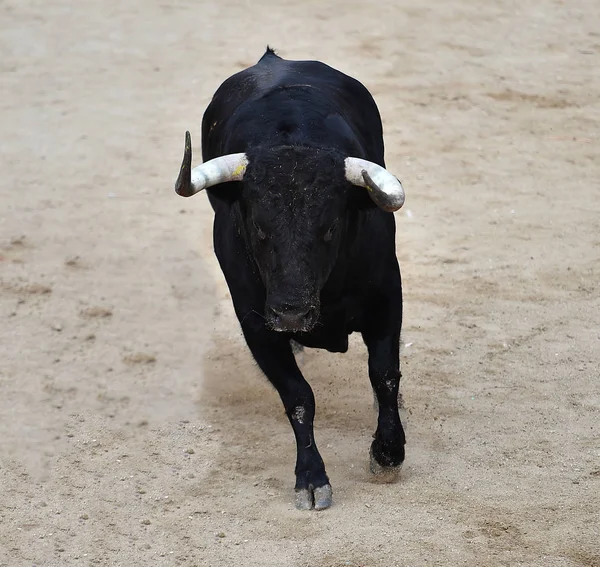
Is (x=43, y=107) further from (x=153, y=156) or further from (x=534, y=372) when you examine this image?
(x=534, y=372)

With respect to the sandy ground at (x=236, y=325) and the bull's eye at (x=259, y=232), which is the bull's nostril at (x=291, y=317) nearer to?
the bull's eye at (x=259, y=232)

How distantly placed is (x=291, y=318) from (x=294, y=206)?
414 mm

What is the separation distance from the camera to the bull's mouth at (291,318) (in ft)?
13.6

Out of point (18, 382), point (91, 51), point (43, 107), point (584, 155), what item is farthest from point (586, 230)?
point (91, 51)

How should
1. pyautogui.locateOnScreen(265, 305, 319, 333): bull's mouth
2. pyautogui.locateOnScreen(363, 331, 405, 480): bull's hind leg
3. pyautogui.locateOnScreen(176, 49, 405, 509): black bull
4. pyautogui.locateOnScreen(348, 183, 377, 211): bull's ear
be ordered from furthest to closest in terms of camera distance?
pyautogui.locateOnScreen(363, 331, 405, 480): bull's hind leg → pyautogui.locateOnScreen(348, 183, 377, 211): bull's ear → pyautogui.locateOnScreen(176, 49, 405, 509): black bull → pyautogui.locateOnScreen(265, 305, 319, 333): bull's mouth

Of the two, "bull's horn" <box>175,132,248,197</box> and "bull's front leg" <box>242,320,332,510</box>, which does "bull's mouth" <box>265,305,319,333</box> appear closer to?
"bull's horn" <box>175,132,248,197</box>

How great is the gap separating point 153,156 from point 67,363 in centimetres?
291

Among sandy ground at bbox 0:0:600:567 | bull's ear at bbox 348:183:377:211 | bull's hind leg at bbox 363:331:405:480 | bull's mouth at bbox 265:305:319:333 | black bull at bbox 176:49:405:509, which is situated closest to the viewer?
bull's mouth at bbox 265:305:319:333

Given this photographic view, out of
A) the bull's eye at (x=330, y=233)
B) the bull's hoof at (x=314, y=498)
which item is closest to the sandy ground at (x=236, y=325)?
the bull's hoof at (x=314, y=498)

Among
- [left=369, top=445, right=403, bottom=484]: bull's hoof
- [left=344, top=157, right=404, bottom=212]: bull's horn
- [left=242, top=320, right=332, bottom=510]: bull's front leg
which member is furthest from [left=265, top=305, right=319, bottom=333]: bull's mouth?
[left=369, top=445, right=403, bottom=484]: bull's hoof

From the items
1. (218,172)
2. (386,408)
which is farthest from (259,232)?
(386,408)

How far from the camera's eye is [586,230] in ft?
24.5

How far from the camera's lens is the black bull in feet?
14.0

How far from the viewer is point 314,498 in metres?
4.66
